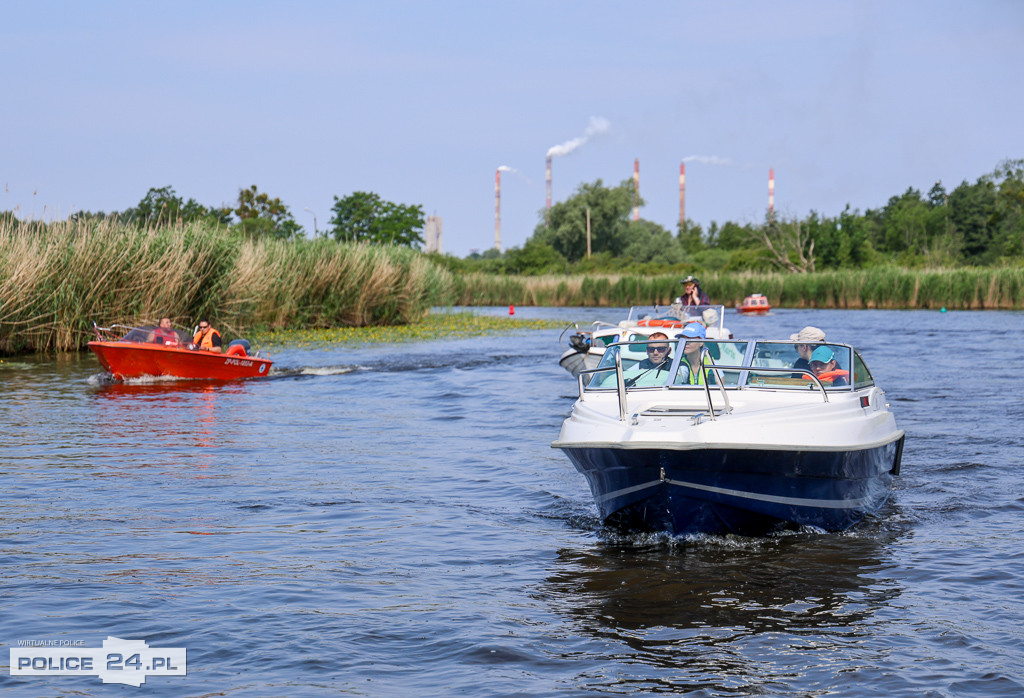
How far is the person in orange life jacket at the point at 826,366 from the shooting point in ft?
33.1

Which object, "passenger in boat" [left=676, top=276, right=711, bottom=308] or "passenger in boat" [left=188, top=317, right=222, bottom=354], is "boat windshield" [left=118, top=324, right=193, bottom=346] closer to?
"passenger in boat" [left=188, top=317, right=222, bottom=354]

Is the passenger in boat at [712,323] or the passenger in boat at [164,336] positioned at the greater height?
the passenger in boat at [712,323]

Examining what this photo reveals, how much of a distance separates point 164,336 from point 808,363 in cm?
1643

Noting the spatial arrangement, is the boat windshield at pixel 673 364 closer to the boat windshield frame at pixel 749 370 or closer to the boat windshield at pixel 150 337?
the boat windshield frame at pixel 749 370

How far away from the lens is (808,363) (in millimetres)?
10359

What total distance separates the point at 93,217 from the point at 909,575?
1114 inches

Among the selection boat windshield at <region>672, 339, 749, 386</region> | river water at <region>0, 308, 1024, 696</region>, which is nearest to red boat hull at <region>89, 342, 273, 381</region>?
river water at <region>0, 308, 1024, 696</region>

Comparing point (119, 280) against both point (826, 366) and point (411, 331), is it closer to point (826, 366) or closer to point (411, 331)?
point (411, 331)

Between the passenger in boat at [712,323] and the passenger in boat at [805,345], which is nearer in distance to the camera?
the passenger in boat at [805,345]

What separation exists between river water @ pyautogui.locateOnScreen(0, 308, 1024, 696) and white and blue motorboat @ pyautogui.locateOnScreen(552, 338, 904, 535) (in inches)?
15.1

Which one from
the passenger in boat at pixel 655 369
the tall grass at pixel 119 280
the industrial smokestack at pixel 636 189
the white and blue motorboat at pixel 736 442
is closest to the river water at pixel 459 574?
the white and blue motorboat at pixel 736 442

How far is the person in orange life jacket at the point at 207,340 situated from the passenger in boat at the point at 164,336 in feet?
1.68

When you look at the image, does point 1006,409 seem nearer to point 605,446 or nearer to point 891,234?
point 605,446

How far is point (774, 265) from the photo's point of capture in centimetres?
9538
